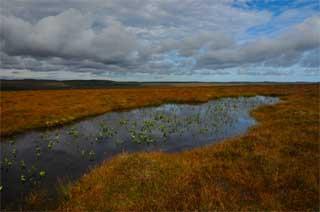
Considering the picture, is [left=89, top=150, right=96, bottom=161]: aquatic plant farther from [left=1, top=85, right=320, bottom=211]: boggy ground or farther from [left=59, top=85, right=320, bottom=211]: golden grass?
[left=59, top=85, right=320, bottom=211]: golden grass

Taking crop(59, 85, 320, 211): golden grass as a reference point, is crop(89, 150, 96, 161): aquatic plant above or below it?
below

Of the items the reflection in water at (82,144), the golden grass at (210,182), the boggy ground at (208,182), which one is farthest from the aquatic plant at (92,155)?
the golden grass at (210,182)

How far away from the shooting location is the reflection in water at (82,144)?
400 inches

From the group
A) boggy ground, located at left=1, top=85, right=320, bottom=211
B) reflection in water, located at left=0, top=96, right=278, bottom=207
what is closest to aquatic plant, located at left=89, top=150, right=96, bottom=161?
reflection in water, located at left=0, top=96, right=278, bottom=207

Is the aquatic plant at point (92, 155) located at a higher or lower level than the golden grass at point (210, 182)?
lower

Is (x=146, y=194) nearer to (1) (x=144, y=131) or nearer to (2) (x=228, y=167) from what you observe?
(2) (x=228, y=167)

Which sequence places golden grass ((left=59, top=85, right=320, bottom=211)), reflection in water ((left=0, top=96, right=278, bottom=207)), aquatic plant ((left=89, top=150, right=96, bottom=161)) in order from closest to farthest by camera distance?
golden grass ((left=59, top=85, right=320, bottom=211)) < reflection in water ((left=0, top=96, right=278, bottom=207)) < aquatic plant ((left=89, top=150, right=96, bottom=161))

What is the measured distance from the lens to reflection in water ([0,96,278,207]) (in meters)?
10.2

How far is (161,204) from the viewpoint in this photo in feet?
23.4

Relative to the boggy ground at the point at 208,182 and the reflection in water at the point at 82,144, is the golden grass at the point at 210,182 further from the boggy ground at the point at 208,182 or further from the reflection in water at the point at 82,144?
the reflection in water at the point at 82,144

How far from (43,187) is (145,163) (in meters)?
4.52

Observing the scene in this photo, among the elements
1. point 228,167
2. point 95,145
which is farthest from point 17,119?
point 228,167

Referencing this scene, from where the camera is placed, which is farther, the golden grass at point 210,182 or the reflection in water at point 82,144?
the reflection in water at point 82,144

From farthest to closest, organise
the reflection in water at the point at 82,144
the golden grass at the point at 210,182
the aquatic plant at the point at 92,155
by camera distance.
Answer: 1. the aquatic plant at the point at 92,155
2. the reflection in water at the point at 82,144
3. the golden grass at the point at 210,182
